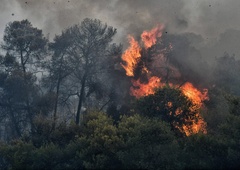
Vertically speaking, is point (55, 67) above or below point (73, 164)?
above

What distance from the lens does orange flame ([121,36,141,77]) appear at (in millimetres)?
47531

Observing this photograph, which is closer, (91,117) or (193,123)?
(193,123)

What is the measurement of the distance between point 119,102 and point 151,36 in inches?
399

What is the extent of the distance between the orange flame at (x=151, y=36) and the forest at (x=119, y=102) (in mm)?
139

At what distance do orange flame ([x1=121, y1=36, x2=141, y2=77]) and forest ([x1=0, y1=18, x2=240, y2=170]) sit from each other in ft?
0.45

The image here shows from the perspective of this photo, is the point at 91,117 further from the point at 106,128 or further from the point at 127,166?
the point at 127,166

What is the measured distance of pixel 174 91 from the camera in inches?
1407

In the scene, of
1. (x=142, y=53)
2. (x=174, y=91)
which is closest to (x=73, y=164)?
(x=174, y=91)

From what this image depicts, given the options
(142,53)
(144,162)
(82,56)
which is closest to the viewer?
(144,162)

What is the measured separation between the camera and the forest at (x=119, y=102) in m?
31.6

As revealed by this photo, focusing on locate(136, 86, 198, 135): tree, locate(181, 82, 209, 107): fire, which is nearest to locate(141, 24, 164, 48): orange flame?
locate(181, 82, 209, 107): fire

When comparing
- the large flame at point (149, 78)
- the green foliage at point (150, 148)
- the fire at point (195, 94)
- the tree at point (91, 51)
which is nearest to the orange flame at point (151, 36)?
the large flame at point (149, 78)

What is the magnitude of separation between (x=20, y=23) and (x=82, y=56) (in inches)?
420

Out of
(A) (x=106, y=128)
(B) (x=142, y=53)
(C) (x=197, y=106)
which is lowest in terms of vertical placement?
(A) (x=106, y=128)
